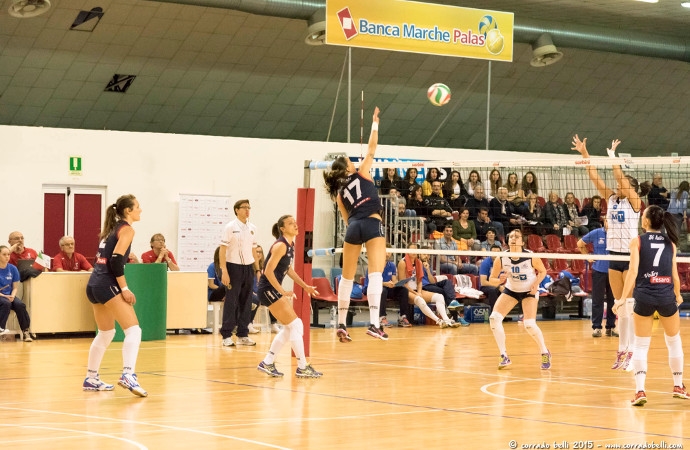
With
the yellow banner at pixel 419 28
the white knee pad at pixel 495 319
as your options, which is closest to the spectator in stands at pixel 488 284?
the yellow banner at pixel 419 28

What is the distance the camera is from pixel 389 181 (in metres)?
19.7

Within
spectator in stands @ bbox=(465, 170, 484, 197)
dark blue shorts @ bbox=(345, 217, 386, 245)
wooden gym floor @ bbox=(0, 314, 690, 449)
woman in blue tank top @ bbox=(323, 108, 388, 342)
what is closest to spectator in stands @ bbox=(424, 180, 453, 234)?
spectator in stands @ bbox=(465, 170, 484, 197)

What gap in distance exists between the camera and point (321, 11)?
2048cm

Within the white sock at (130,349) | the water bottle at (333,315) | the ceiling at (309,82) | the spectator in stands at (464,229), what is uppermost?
the ceiling at (309,82)

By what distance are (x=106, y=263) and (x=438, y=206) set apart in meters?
10.8

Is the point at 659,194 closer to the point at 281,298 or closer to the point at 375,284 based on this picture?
the point at 375,284

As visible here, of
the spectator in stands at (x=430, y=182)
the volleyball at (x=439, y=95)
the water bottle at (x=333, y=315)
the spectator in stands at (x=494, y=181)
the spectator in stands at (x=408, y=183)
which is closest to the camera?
the volleyball at (x=439, y=95)

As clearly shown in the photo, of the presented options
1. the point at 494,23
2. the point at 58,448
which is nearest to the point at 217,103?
the point at 494,23

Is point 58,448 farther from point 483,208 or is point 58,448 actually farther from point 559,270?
point 559,270

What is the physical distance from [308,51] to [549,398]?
14004 millimetres

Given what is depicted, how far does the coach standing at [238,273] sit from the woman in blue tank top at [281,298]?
3.72 meters

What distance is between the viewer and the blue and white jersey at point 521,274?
11938 millimetres

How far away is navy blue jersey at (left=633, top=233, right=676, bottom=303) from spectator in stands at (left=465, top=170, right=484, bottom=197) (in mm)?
10672

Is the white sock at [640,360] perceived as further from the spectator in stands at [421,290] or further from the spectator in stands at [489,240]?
the spectator in stands at [421,290]
